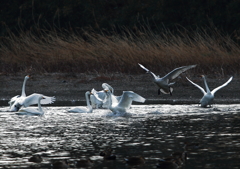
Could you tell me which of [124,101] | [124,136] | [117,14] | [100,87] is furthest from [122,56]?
[124,136]

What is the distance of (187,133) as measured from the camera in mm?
8945

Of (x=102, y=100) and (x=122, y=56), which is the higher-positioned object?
(x=122, y=56)

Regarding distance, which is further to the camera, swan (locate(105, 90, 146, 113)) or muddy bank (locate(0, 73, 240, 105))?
muddy bank (locate(0, 73, 240, 105))

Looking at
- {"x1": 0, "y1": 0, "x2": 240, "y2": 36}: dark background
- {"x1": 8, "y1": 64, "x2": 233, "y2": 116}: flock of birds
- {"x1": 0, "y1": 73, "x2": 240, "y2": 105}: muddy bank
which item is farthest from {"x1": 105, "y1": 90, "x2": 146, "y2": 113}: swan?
{"x1": 0, "y1": 0, "x2": 240, "y2": 36}: dark background

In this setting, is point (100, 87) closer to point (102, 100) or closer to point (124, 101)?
point (102, 100)

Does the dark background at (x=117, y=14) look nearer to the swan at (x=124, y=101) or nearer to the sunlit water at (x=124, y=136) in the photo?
the swan at (x=124, y=101)

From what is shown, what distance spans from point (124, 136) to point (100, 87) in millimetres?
8328

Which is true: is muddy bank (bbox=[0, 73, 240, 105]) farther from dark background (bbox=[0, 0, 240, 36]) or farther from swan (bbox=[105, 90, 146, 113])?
dark background (bbox=[0, 0, 240, 36])

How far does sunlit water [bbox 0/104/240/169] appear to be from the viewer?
693cm

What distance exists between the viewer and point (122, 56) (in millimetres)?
18984

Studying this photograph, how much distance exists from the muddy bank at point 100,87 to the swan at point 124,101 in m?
2.57

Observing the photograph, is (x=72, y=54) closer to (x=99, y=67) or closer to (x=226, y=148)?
(x=99, y=67)

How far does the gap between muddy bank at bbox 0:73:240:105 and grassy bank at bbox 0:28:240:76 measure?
1.90 ft

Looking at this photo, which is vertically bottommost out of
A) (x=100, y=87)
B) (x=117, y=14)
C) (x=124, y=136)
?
(x=124, y=136)
